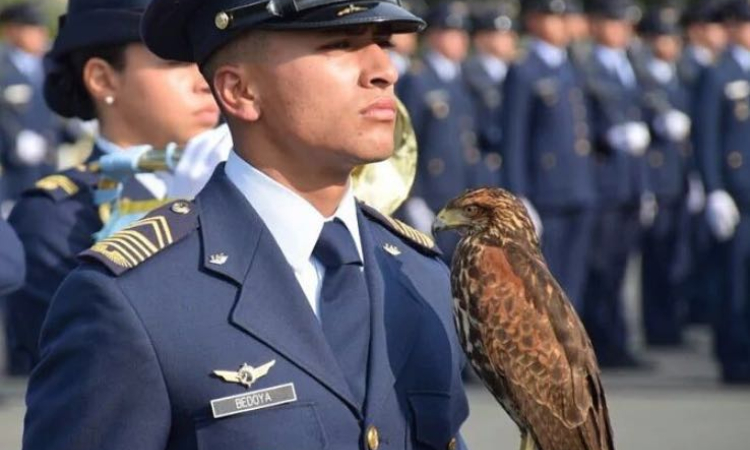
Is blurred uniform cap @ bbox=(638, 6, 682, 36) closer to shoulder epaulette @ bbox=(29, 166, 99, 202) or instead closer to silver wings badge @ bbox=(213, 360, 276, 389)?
shoulder epaulette @ bbox=(29, 166, 99, 202)

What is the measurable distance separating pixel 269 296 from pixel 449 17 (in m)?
11.5

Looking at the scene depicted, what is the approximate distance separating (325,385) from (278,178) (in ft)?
1.16

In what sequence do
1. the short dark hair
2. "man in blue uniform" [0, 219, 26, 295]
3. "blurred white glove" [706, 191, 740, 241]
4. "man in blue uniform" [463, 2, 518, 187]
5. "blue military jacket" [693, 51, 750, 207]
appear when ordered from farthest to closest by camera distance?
"man in blue uniform" [463, 2, 518, 187] → "blue military jacket" [693, 51, 750, 207] → "blurred white glove" [706, 191, 740, 241] → the short dark hair → "man in blue uniform" [0, 219, 26, 295]

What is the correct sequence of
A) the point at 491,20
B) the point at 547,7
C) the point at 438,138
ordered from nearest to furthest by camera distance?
the point at 438,138 → the point at 547,7 → the point at 491,20

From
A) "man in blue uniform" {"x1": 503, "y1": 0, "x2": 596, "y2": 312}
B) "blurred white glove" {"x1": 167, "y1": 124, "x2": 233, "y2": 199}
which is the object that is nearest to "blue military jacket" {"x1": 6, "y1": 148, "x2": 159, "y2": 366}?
"blurred white glove" {"x1": 167, "y1": 124, "x2": 233, "y2": 199}

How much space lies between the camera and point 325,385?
317 cm

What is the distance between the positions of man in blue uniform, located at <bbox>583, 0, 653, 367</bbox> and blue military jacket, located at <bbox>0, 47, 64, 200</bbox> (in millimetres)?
3662

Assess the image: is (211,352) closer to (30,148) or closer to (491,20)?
(30,148)

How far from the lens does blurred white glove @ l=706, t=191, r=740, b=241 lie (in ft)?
40.5

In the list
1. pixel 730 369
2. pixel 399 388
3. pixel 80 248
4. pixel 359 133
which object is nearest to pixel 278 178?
pixel 359 133

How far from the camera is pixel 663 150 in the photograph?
567 inches

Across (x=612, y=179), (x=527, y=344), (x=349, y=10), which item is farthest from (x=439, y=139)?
(x=527, y=344)

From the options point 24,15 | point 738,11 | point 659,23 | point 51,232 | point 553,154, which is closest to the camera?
point 51,232

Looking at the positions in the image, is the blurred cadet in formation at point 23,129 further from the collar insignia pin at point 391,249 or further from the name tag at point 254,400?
the name tag at point 254,400
